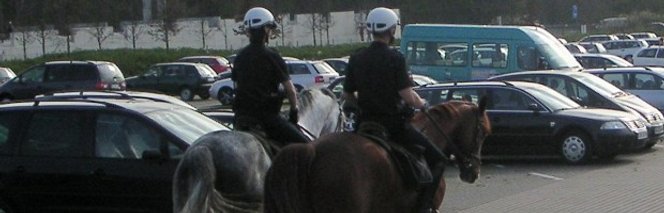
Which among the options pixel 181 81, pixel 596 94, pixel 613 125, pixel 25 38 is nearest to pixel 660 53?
pixel 181 81

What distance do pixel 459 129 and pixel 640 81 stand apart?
18498 mm

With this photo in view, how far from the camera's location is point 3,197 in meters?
12.1

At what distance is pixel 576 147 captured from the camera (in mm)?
20812

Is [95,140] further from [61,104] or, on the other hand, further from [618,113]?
[618,113]

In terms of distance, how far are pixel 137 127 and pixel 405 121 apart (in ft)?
11.2

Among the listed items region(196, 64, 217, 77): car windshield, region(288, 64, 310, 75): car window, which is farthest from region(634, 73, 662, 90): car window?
region(196, 64, 217, 77): car windshield

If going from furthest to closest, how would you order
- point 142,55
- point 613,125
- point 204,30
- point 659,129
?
point 204,30 < point 142,55 < point 659,129 < point 613,125

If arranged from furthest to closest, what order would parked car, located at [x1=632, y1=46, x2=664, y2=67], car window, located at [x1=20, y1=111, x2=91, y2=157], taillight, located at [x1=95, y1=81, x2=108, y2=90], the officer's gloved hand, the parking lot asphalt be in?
parked car, located at [x1=632, y1=46, x2=664, y2=67] < taillight, located at [x1=95, y1=81, x2=108, y2=90] < the parking lot asphalt < car window, located at [x1=20, y1=111, x2=91, y2=157] < the officer's gloved hand

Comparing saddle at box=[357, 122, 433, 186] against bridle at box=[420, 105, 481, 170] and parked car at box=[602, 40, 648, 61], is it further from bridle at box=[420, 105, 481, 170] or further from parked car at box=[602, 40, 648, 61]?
parked car at box=[602, 40, 648, 61]

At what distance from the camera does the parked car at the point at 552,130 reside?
20.8 meters

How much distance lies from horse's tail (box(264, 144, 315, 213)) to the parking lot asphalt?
725 centimetres

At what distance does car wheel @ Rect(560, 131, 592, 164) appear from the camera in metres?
20.8

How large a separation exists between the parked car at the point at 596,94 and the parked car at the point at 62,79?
17137mm

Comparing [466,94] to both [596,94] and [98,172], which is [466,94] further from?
[98,172]
